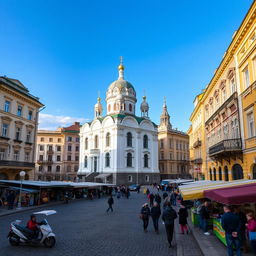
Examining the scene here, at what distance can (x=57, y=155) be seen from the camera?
67.4 meters

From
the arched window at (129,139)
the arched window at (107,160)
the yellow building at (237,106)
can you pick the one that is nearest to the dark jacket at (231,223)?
the yellow building at (237,106)

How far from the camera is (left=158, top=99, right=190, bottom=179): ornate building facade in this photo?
67250mm

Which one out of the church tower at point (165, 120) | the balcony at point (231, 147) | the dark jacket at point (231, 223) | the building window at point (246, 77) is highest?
the church tower at point (165, 120)

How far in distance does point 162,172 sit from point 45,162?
33339 mm

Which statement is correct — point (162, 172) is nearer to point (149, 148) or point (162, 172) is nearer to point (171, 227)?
point (149, 148)

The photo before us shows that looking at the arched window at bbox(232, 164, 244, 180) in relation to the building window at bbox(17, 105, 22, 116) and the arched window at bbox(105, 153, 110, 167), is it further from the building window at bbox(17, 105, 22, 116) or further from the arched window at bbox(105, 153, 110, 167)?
the arched window at bbox(105, 153, 110, 167)

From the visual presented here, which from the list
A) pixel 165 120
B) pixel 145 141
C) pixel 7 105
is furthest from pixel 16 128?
pixel 165 120

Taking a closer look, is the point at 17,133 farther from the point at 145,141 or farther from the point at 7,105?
the point at 145,141

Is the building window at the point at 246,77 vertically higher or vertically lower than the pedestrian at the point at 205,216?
higher

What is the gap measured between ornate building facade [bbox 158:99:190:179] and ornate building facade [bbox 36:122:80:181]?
82.2 feet

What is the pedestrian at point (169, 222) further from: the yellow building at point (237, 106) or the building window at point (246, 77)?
the building window at point (246, 77)

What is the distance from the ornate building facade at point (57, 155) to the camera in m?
65.2

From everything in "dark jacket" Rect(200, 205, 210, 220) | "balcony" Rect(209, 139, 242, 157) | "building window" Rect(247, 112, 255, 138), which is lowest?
"dark jacket" Rect(200, 205, 210, 220)

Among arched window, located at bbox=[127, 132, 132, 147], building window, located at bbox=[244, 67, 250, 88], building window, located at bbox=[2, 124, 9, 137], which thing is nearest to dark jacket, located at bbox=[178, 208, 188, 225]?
building window, located at bbox=[244, 67, 250, 88]
